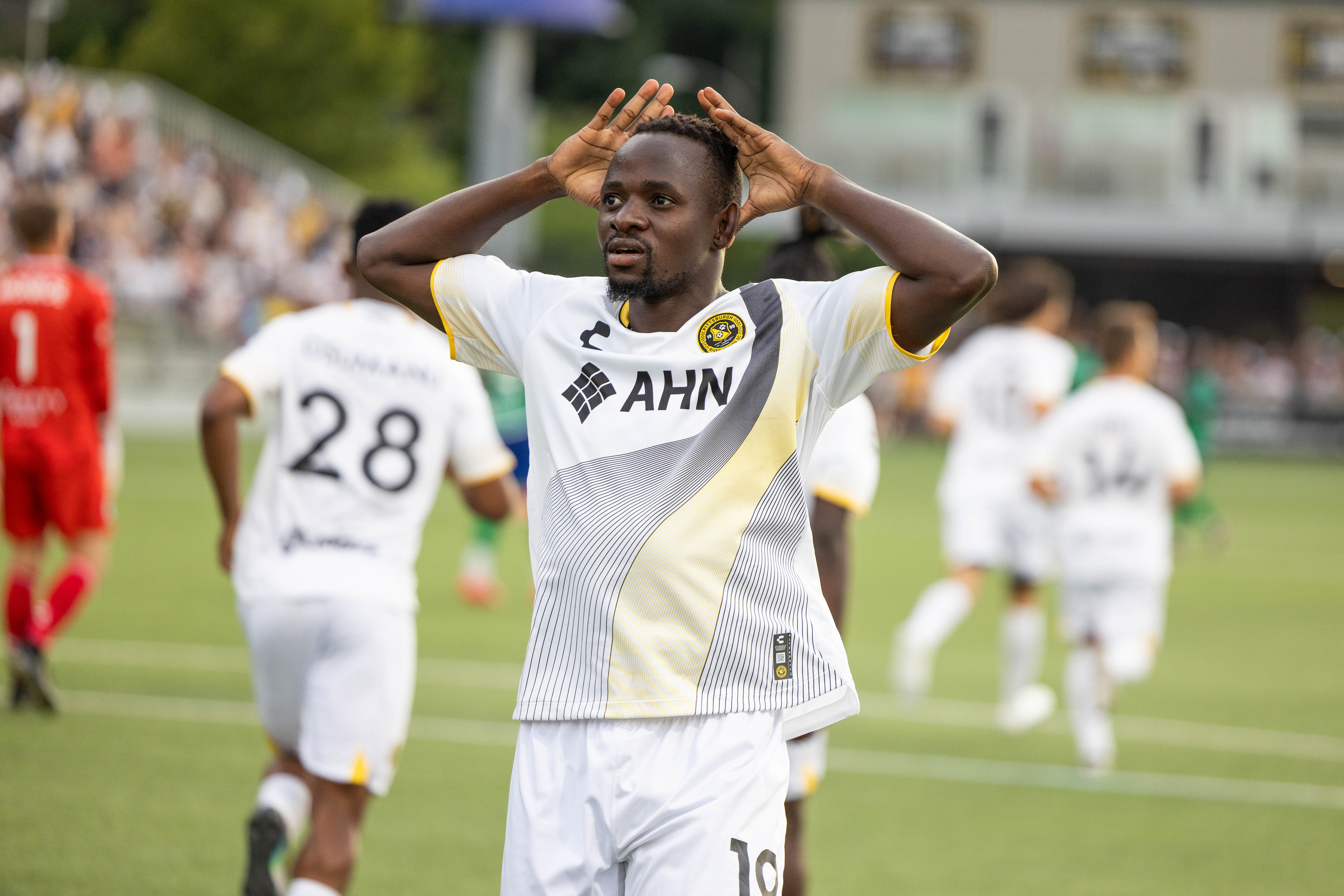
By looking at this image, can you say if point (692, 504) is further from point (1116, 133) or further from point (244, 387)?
point (1116, 133)

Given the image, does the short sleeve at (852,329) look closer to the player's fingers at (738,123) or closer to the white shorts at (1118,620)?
the player's fingers at (738,123)

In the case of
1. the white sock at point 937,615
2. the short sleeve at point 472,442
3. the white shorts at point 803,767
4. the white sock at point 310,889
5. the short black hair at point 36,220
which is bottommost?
the white sock at point 310,889

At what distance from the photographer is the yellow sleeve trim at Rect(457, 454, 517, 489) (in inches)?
193

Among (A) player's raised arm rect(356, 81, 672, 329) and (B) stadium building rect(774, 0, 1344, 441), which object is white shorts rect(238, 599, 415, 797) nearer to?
(A) player's raised arm rect(356, 81, 672, 329)

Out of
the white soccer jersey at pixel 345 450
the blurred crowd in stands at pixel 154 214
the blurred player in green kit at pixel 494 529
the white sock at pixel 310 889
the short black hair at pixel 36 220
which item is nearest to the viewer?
the white sock at pixel 310 889

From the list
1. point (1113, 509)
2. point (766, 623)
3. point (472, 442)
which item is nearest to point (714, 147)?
point (766, 623)

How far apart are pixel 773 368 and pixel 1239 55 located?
4891 cm

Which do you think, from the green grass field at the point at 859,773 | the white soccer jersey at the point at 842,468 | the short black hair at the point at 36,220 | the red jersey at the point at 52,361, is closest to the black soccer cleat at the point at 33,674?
the green grass field at the point at 859,773

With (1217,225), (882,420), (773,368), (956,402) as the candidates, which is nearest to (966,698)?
(956,402)

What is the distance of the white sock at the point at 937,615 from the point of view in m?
9.07

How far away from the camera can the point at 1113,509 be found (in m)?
7.82

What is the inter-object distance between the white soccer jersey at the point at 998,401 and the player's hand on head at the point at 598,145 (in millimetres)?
6550

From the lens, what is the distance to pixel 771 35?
6372cm

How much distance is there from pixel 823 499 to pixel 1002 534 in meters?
5.18
